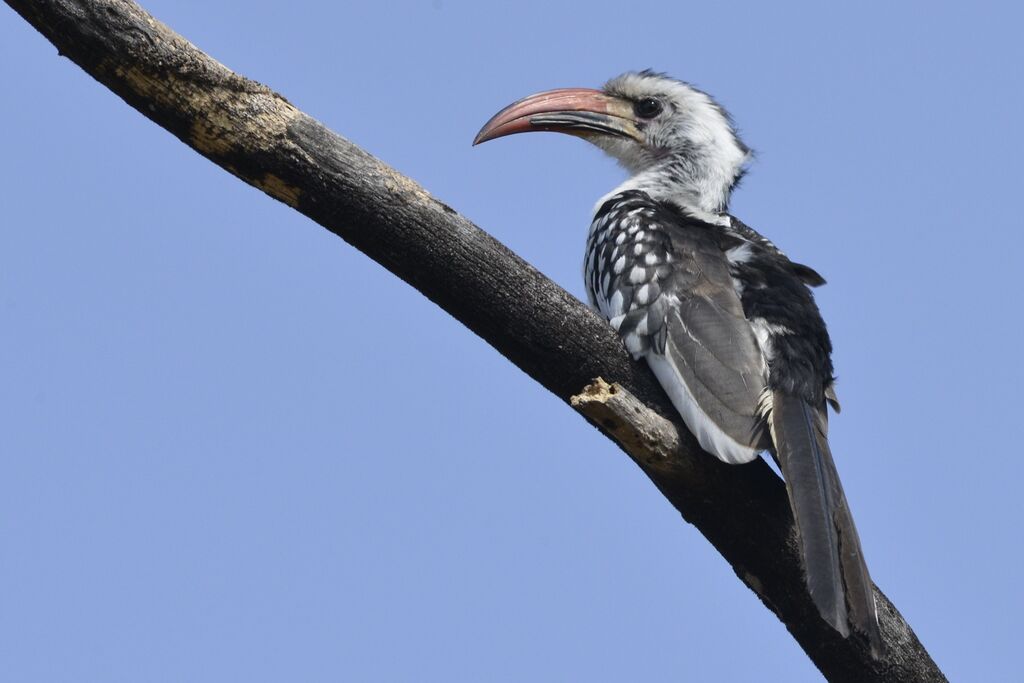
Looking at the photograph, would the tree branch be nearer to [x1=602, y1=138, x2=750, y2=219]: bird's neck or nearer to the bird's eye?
[x1=602, y1=138, x2=750, y2=219]: bird's neck

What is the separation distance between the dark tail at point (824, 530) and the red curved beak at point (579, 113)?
2503mm

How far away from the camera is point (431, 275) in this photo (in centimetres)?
376

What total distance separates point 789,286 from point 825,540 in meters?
1.32

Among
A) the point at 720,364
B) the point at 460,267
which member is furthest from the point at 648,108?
the point at 460,267

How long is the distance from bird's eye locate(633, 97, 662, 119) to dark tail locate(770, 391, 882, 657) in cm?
253

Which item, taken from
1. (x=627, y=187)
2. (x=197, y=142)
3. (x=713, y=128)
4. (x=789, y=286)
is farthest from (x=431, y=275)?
(x=713, y=128)

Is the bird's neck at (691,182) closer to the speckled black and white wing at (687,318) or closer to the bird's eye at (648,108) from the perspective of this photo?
the bird's eye at (648,108)

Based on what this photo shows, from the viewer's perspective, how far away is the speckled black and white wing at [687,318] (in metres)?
4.04

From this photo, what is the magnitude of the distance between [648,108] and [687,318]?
84.5 inches

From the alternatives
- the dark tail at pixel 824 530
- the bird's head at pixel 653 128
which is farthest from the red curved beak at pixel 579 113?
the dark tail at pixel 824 530

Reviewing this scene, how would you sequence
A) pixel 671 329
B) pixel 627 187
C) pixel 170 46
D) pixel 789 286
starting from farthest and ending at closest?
pixel 627 187 → pixel 789 286 → pixel 671 329 → pixel 170 46

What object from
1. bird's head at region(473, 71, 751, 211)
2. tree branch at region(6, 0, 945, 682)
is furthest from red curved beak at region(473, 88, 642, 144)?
tree branch at region(6, 0, 945, 682)

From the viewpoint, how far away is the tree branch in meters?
3.51

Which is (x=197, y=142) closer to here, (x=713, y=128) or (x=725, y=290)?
(x=725, y=290)
